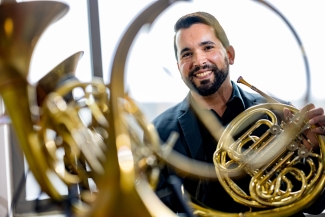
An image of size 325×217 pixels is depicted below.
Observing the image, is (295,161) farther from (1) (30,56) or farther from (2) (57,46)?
(2) (57,46)

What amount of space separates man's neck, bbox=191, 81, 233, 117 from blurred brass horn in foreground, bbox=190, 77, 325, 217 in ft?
0.45

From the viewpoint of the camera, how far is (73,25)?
1.55 m

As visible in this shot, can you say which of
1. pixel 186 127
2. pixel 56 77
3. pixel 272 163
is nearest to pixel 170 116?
pixel 186 127

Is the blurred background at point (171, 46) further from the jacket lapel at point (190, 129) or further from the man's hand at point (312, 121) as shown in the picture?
the man's hand at point (312, 121)

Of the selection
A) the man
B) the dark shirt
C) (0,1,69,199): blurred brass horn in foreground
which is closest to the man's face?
the man

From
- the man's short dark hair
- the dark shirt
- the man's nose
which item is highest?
the man's short dark hair

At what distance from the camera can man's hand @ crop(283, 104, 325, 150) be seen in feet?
2.60

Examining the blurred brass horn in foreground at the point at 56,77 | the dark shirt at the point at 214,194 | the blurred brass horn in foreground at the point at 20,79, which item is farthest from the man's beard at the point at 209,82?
the blurred brass horn in foreground at the point at 20,79

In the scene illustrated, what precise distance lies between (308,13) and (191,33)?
71cm

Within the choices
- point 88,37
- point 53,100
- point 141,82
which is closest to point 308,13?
point 141,82

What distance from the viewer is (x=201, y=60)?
1.04 metres

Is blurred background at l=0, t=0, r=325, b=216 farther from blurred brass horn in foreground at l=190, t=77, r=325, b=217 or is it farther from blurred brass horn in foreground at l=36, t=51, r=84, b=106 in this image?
blurred brass horn in foreground at l=36, t=51, r=84, b=106

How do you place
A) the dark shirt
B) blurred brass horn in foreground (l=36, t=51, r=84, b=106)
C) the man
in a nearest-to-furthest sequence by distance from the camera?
blurred brass horn in foreground (l=36, t=51, r=84, b=106) < the dark shirt < the man

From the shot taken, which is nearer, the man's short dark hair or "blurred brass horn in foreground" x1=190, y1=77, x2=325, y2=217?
"blurred brass horn in foreground" x1=190, y1=77, x2=325, y2=217
